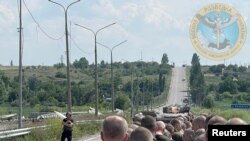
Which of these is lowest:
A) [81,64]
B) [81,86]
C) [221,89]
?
[221,89]

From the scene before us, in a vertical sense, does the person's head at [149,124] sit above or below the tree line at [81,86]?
below

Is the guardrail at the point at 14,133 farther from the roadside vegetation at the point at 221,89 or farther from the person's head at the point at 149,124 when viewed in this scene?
the roadside vegetation at the point at 221,89

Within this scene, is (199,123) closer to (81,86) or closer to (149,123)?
(149,123)

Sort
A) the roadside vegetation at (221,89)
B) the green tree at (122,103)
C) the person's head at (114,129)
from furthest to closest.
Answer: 1. the green tree at (122,103)
2. the roadside vegetation at (221,89)
3. the person's head at (114,129)

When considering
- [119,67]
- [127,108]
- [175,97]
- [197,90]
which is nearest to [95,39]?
[127,108]

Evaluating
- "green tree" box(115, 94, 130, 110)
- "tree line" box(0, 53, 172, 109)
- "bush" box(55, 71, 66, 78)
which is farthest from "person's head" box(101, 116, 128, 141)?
"bush" box(55, 71, 66, 78)

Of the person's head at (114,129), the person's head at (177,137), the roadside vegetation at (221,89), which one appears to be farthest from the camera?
the roadside vegetation at (221,89)

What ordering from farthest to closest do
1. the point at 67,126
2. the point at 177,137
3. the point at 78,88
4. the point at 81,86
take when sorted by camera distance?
the point at 81,86 → the point at 78,88 → the point at 67,126 → the point at 177,137

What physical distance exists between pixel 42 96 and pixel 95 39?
67.5m

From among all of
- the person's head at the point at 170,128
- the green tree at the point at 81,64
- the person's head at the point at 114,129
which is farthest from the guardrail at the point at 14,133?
the green tree at the point at 81,64

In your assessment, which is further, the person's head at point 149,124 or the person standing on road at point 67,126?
the person standing on road at point 67,126

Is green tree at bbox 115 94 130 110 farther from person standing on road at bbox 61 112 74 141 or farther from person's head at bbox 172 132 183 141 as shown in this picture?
person's head at bbox 172 132 183 141

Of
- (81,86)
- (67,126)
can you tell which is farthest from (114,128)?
(81,86)

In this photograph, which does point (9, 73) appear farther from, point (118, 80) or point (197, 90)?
point (197, 90)
